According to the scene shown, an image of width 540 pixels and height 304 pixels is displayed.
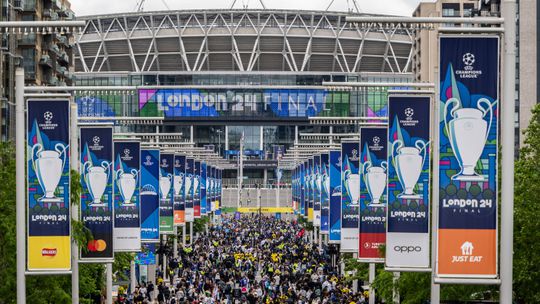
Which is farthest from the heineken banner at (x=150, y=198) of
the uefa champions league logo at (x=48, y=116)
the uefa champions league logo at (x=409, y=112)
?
the uefa champions league logo at (x=409, y=112)

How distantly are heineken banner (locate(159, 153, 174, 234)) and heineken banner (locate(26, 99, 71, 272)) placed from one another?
99.5 feet

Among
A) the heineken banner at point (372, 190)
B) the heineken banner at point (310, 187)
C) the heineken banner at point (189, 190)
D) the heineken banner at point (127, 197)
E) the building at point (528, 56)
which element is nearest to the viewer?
the heineken banner at point (372, 190)

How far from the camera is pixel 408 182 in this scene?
83.5 ft

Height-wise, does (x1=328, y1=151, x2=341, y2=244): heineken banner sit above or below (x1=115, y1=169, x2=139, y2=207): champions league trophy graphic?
below

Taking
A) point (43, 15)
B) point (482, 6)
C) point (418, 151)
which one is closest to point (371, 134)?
point (418, 151)

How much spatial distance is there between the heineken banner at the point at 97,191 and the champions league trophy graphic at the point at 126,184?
4.34m

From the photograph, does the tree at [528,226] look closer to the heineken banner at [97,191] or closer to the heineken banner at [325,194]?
the heineken banner at [97,191]

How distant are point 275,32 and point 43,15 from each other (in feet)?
294

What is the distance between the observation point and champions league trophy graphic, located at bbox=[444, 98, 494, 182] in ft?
60.2

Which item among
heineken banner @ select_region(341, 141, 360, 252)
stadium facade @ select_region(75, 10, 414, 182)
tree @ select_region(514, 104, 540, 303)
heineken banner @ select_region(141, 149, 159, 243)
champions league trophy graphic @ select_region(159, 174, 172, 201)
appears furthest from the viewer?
stadium facade @ select_region(75, 10, 414, 182)

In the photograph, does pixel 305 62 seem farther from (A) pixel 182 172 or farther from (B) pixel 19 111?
(B) pixel 19 111

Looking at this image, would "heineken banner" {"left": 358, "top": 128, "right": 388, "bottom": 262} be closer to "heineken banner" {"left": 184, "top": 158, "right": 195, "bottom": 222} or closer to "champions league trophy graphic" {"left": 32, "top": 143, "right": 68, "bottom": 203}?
"champions league trophy graphic" {"left": 32, "top": 143, "right": 68, "bottom": 203}

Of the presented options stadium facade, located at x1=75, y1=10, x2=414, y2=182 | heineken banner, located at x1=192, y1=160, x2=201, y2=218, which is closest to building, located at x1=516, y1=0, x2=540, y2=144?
heineken banner, located at x1=192, y1=160, x2=201, y2=218

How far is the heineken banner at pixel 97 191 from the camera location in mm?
32938
